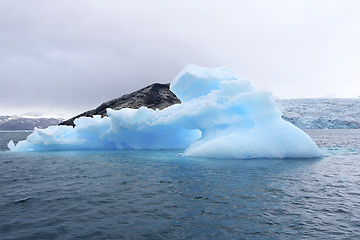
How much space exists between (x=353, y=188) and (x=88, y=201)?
891cm

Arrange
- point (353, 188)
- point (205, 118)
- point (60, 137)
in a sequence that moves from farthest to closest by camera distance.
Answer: point (60, 137)
point (205, 118)
point (353, 188)

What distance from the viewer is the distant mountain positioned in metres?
59.1

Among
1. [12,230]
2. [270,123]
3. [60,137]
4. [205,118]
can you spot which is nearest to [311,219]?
[12,230]

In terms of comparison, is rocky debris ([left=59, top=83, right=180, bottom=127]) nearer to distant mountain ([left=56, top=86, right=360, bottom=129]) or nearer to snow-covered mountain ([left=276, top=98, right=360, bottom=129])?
distant mountain ([left=56, top=86, right=360, bottom=129])

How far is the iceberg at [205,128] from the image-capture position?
16219mm

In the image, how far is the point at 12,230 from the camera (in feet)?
17.3

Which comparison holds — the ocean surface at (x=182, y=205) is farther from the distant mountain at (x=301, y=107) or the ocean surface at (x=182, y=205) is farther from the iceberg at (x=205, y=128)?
the distant mountain at (x=301, y=107)

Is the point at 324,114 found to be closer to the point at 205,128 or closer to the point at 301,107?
the point at 301,107

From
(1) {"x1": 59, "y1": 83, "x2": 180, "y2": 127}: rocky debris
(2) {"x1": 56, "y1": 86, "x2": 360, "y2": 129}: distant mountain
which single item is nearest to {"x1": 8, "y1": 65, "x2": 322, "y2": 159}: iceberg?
(1) {"x1": 59, "y1": 83, "x2": 180, "y2": 127}: rocky debris

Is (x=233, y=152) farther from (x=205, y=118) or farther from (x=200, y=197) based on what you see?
(x=200, y=197)

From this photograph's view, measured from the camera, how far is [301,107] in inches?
4008

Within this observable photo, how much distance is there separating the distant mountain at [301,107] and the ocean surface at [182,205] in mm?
46913

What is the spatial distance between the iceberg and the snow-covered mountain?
77.9 meters

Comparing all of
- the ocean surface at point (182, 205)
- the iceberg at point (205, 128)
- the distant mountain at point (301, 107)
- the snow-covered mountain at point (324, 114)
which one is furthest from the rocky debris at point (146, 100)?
the snow-covered mountain at point (324, 114)
